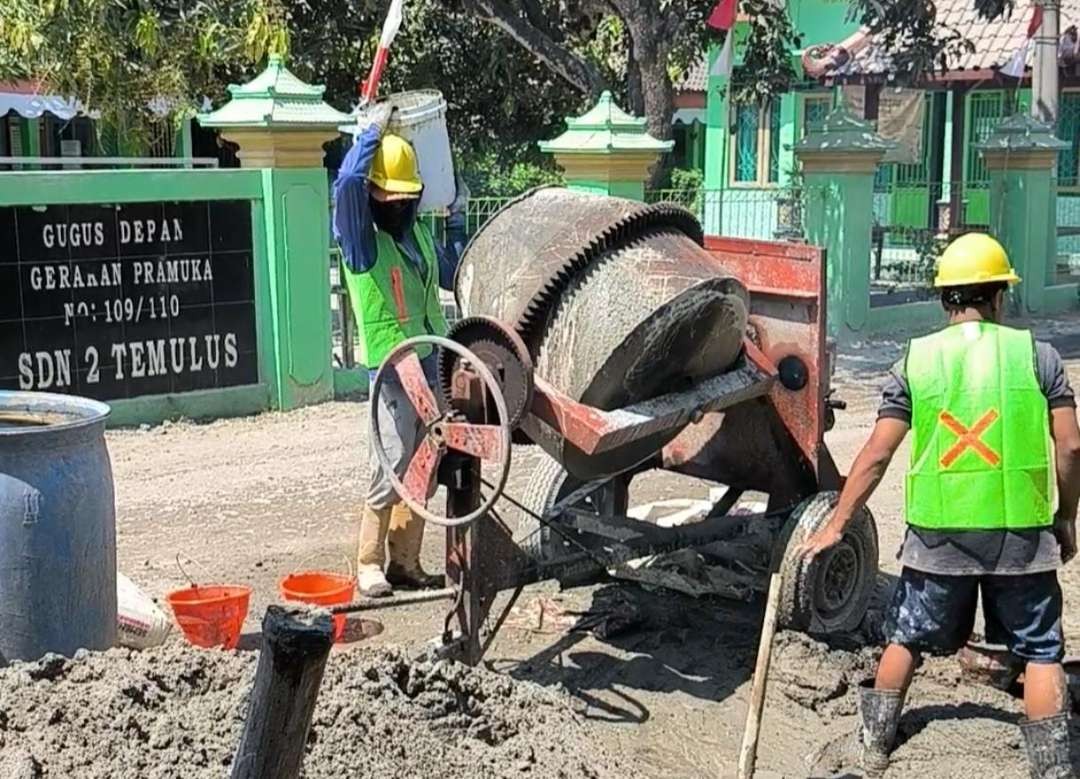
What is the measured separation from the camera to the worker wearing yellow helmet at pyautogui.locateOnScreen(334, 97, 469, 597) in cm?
551

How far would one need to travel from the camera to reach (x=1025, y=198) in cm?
1540

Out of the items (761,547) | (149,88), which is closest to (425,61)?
(149,88)

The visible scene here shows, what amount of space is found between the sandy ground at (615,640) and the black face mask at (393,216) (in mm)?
1566

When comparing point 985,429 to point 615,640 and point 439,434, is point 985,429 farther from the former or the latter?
point 615,640

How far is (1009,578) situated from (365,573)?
269cm

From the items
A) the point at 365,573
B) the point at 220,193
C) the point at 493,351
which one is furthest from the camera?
the point at 220,193

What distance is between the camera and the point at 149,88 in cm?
1309

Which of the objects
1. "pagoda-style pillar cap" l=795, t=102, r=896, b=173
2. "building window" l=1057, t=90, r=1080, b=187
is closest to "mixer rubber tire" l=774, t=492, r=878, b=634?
"pagoda-style pillar cap" l=795, t=102, r=896, b=173

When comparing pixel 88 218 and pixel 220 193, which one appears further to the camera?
pixel 220 193

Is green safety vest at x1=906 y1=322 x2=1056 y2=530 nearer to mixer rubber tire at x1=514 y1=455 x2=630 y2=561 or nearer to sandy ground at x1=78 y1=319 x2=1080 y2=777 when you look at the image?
sandy ground at x1=78 y1=319 x2=1080 y2=777

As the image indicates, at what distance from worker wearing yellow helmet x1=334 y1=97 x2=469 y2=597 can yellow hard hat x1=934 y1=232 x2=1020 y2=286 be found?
2.10 m

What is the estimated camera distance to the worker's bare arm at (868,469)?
170 inches

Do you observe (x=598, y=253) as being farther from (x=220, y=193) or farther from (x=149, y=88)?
(x=149, y=88)

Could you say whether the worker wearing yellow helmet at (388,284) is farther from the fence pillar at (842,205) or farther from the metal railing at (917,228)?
the metal railing at (917,228)
